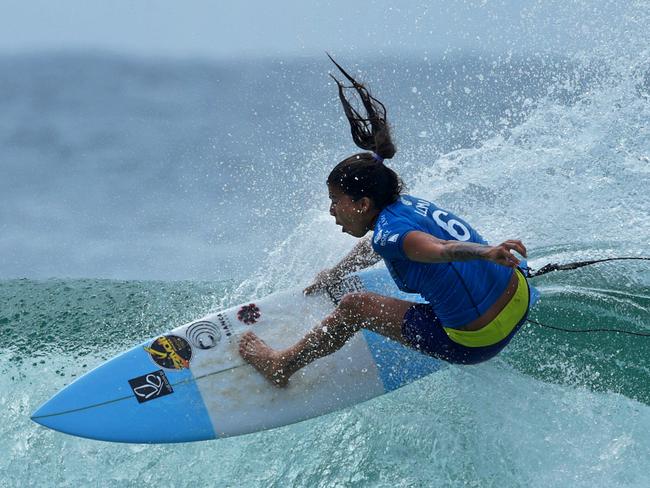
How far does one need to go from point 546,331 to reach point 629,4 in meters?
5.01

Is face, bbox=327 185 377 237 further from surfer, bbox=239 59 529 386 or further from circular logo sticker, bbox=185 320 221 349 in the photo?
circular logo sticker, bbox=185 320 221 349

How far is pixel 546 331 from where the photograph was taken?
3982mm

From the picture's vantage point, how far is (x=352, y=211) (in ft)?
10.6

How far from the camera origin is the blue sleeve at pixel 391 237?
3.00 meters

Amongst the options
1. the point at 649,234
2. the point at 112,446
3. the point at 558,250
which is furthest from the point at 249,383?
the point at 649,234

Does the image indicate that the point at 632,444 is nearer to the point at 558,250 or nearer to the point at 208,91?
the point at 558,250

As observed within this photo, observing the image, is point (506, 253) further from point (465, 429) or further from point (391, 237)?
point (465, 429)

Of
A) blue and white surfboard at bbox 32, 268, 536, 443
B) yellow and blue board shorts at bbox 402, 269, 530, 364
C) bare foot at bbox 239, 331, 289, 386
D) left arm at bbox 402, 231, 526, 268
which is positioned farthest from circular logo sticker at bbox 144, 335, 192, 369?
left arm at bbox 402, 231, 526, 268

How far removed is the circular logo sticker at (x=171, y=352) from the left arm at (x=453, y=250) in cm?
133

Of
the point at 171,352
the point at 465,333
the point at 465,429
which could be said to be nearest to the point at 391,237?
the point at 465,333

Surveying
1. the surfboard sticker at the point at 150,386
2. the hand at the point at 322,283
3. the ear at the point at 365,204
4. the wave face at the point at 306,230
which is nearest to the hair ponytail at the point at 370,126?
the ear at the point at 365,204

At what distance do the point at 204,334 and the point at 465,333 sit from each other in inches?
49.3

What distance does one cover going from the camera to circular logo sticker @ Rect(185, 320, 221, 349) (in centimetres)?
390

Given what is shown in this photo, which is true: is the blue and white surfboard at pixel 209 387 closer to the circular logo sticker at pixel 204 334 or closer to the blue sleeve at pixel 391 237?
the circular logo sticker at pixel 204 334
